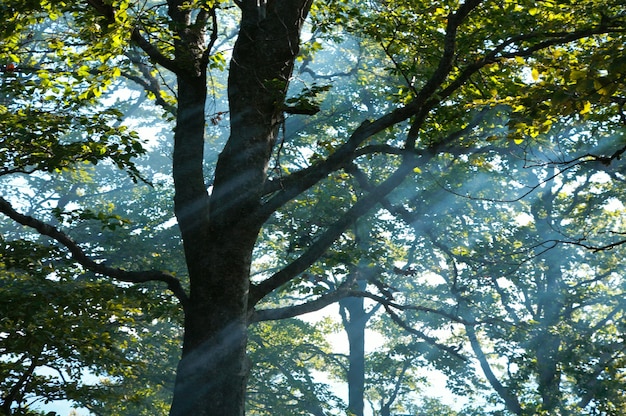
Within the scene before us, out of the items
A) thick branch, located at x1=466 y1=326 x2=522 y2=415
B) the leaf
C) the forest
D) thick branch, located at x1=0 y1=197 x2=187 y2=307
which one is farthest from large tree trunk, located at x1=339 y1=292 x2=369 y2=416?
the leaf

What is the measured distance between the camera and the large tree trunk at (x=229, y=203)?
6.55m

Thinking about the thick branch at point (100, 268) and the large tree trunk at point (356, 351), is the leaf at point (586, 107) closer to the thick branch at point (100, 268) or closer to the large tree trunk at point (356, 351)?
the thick branch at point (100, 268)

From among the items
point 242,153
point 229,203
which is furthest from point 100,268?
Result: point 242,153

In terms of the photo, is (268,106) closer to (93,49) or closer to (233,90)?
(233,90)

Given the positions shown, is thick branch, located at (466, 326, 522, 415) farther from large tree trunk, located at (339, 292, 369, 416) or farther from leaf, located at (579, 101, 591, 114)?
leaf, located at (579, 101, 591, 114)

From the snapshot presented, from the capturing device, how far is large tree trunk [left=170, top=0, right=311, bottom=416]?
21.5 feet

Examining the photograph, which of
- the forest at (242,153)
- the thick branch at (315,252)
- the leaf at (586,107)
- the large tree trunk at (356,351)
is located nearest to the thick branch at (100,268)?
the forest at (242,153)

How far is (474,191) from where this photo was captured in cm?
2220

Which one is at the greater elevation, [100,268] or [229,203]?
[229,203]

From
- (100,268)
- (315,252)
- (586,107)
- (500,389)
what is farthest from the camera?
(500,389)

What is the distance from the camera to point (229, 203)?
7.10m

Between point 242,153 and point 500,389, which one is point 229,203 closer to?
point 242,153

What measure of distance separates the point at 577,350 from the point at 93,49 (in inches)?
682

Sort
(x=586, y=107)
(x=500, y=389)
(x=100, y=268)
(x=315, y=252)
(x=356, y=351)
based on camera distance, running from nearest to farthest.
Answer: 1. (x=586, y=107)
2. (x=100, y=268)
3. (x=315, y=252)
4. (x=500, y=389)
5. (x=356, y=351)
